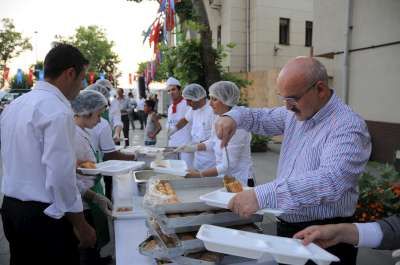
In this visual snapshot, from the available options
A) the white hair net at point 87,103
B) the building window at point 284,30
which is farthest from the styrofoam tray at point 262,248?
the building window at point 284,30

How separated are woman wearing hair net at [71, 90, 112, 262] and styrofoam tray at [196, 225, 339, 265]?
5.09 ft

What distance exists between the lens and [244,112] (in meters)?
2.17

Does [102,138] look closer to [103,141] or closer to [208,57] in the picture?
[103,141]

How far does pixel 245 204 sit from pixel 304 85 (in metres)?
0.56

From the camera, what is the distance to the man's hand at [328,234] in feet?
4.22

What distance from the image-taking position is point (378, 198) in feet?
11.7

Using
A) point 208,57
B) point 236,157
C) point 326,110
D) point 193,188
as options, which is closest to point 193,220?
point 193,188

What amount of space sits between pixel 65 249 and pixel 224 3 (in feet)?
56.2

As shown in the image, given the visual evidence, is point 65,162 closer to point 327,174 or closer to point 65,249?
point 65,249

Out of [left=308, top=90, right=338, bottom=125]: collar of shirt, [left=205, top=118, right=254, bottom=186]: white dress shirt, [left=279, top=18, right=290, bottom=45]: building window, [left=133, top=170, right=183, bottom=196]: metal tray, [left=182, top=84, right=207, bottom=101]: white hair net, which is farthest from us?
[left=279, top=18, right=290, bottom=45]: building window

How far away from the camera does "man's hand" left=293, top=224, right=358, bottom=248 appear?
1286 millimetres

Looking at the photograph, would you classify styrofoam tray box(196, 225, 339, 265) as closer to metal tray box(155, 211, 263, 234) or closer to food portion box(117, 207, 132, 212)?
metal tray box(155, 211, 263, 234)

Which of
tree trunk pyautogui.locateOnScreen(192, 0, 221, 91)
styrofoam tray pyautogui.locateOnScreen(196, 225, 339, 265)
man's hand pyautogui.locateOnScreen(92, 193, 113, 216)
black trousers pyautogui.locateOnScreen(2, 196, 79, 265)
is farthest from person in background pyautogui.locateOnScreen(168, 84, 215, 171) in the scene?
tree trunk pyautogui.locateOnScreen(192, 0, 221, 91)

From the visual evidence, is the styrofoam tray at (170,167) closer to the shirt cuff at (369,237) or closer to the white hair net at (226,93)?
the white hair net at (226,93)
